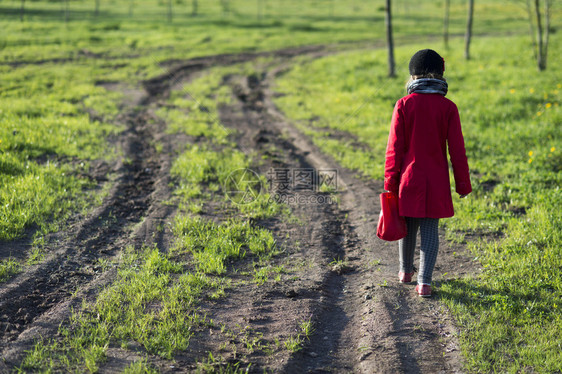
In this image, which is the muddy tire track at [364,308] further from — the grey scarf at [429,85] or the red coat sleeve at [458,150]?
the grey scarf at [429,85]

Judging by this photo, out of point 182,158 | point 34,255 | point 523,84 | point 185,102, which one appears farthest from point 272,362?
point 523,84

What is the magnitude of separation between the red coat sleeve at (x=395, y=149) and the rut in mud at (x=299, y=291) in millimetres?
1170

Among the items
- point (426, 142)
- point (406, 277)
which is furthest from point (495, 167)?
point (426, 142)

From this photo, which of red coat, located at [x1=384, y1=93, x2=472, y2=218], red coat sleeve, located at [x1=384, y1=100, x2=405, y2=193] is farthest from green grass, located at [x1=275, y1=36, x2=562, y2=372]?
red coat sleeve, located at [x1=384, y1=100, x2=405, y2=193]

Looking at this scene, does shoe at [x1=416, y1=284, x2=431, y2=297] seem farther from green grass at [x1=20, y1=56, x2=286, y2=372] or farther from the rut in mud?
green grass at [x1=20, y1=56, x2=286, y2=372]

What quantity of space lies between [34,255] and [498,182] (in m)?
6.90

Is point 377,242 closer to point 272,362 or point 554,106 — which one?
point 272,362

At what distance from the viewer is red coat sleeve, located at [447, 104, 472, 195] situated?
4316 millimetres

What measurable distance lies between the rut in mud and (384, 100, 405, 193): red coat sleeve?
117cm

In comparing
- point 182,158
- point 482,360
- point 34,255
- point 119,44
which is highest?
point 119,44

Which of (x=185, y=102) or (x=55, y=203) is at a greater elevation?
(x=185, y=102)

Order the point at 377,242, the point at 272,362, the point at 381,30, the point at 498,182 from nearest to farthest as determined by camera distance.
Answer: the point at 272,362
the point at 377,242
the point at 498,182
the point at 381,30

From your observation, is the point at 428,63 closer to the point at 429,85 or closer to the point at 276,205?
the point at 429,85

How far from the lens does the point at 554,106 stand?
418 inches
